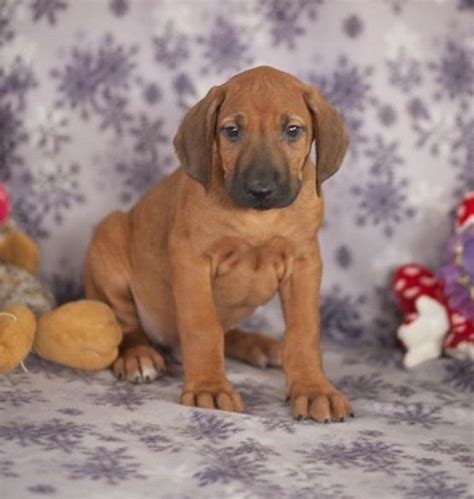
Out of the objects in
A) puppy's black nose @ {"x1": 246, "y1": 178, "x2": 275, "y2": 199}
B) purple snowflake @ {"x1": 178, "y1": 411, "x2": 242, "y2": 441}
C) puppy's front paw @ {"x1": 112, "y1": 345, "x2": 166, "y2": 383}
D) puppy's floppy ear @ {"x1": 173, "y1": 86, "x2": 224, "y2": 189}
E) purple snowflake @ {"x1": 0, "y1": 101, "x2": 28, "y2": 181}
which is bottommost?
purple snowflake @ {"x1": 178, "y1": 411, "x2": 242, "y2": 441}

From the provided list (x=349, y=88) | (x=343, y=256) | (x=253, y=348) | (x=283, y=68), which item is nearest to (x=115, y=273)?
(x=253, y=348)

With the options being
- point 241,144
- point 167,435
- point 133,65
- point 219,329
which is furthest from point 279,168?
point 133,65

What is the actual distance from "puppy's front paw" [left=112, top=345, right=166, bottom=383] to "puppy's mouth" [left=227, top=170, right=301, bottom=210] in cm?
76

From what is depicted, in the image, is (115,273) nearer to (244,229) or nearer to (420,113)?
(244,229)

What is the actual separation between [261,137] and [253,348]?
3.30 ft

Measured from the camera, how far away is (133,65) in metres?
4.33

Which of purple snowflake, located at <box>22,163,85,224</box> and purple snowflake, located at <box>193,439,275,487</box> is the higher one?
purple snowflake, located at <box>22,163,85,224</box>

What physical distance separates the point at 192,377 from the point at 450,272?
1229mm

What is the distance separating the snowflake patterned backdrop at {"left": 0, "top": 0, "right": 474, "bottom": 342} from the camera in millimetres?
4273

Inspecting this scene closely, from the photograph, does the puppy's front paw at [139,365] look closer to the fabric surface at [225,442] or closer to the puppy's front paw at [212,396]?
the fabric surface at [225,442]

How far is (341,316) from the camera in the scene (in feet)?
14.3

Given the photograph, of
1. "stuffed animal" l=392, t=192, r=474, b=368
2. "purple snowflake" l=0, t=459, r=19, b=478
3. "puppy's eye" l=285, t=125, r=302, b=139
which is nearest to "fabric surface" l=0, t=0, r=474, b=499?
"stuffed animal" l=392, t=192, r=474, b=368

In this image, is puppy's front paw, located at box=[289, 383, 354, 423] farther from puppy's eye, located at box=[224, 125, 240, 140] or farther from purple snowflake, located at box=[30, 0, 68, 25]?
purple snowflake, located at box=[30, 0, 68, 25]

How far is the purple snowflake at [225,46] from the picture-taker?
14.1 feet
